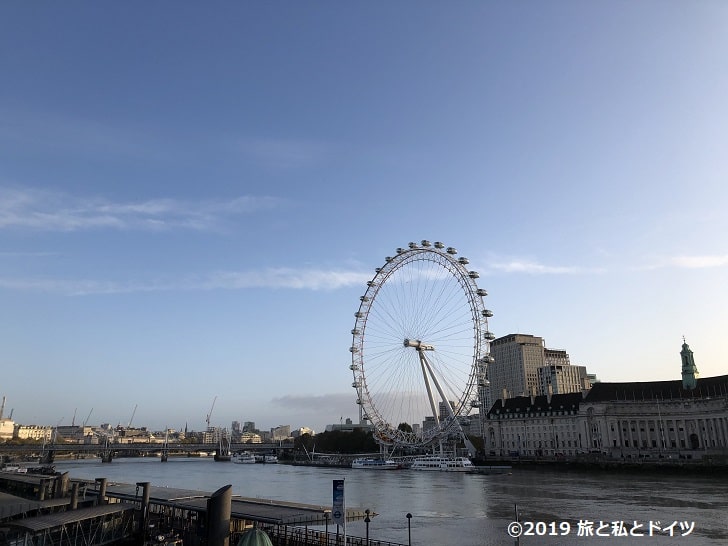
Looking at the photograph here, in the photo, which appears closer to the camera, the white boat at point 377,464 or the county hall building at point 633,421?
the county hall building at point 633,421

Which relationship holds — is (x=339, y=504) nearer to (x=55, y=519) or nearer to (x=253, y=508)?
(x=253, y=508)

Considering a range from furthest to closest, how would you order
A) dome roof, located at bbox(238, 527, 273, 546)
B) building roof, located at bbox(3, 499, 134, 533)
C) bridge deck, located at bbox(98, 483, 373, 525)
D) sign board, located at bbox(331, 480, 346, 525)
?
bridge deck, located at bbox(98, 483, 373, 525), building roof, located at bbox(3, 499, 134, 533), sign board, located at bbox(331, 480, 346, 525), dome roof, located at bbox(238, 527, 273, 546)

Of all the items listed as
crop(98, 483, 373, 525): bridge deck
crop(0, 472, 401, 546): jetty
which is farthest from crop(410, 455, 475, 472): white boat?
crop(0, 472, 401, 546): jetty

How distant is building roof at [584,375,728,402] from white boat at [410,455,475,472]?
43.1 m

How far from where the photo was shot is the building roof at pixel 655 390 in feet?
418

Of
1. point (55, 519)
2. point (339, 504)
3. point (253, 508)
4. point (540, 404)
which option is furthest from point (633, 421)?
point (55, 519)

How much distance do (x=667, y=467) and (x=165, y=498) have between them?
292ft

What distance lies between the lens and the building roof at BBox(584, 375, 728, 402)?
12750 cm

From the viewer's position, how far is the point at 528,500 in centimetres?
6019

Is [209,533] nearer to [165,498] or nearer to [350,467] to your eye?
[165,498]

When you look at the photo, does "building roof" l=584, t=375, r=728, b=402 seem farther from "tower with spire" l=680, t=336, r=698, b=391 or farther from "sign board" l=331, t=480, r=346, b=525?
"sign board" l=331, t=480, r=346, b=525

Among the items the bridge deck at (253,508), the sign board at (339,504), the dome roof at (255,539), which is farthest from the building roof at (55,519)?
the sign board at (339,504)

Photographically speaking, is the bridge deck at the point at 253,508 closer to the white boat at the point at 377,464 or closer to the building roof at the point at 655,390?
the white boat at the point at 377,464

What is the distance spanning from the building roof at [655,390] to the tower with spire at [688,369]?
1.07 metres
